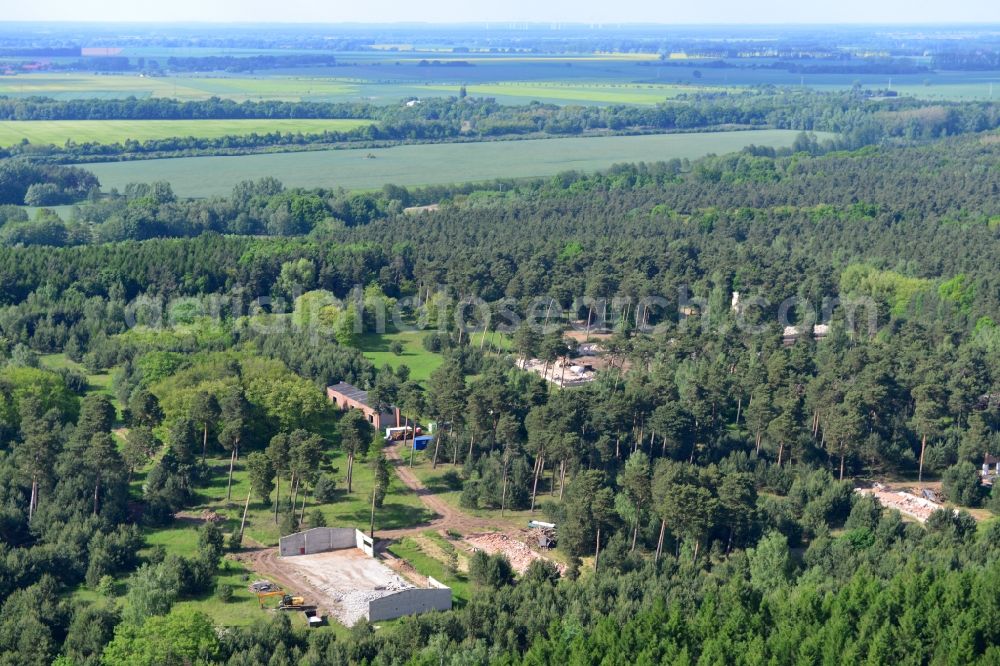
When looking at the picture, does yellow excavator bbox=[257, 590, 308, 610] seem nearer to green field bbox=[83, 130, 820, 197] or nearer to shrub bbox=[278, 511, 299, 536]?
shrub bbox=[278, 511, 299, 536]

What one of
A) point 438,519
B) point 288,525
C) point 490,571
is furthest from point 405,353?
point 490,571

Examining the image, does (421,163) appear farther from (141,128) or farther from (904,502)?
(904,502)

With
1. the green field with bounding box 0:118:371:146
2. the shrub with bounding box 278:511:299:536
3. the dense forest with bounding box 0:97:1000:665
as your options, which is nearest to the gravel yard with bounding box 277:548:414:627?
the shrub with bounding box 278:511:299:536

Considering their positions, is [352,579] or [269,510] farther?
[269,510]

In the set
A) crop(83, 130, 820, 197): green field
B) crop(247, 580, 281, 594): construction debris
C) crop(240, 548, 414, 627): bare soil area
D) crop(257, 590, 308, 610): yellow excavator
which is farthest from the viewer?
crop(83, 130, 820, 197): green field

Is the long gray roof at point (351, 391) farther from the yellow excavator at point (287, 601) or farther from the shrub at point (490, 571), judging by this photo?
the yellow excavator at point (287, 601)
